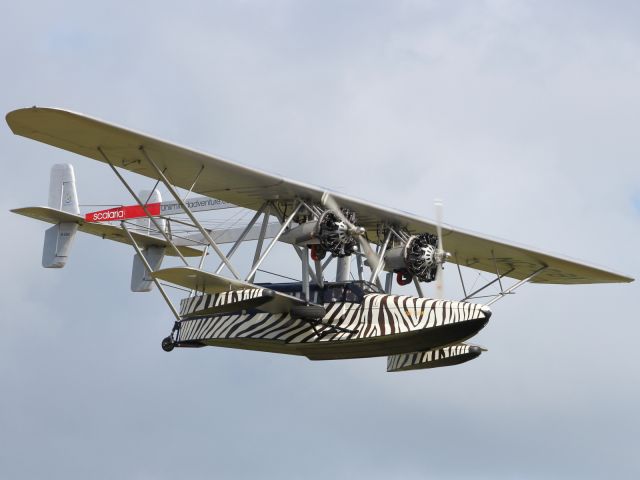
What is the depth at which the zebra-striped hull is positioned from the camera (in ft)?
99.1

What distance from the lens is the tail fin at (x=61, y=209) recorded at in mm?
Answer: 36469

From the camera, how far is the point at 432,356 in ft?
111

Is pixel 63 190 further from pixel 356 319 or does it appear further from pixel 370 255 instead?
pixel 356 319

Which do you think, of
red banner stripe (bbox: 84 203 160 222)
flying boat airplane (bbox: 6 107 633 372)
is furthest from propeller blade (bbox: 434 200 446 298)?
red banner stripe (bbox: 84 203 160 222)

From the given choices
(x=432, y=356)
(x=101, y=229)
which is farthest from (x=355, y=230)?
(x=101, y=229)

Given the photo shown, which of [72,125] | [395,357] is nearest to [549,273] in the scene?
[395,357]

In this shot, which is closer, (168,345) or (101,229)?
(168,345)

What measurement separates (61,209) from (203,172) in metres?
7.00

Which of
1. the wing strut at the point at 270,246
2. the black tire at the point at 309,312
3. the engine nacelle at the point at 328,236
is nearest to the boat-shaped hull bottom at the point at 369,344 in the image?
the black tire at the point at 309,312

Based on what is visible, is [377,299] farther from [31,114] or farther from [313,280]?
[31,114]

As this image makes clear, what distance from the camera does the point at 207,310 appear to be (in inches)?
1188

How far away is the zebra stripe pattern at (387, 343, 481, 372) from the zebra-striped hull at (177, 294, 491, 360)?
2396 millimetres

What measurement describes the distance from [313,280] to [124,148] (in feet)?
17.0

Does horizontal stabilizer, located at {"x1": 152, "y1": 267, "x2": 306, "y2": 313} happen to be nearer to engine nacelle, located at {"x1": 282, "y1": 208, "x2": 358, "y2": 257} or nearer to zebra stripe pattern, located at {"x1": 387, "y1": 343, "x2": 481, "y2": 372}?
engine nacelle, located at {"x1": 282, "y1": 208, "x2": 358, "y2": 257}
